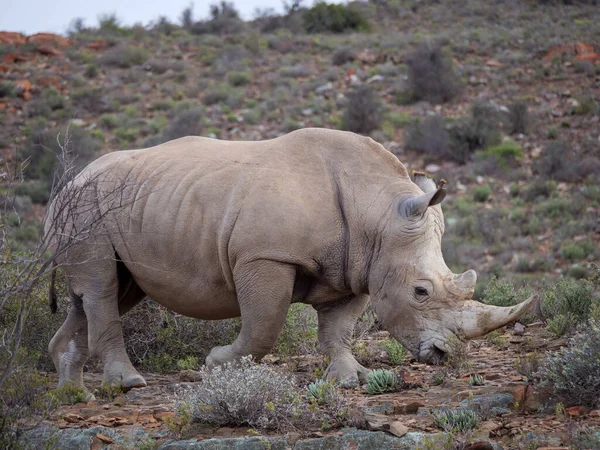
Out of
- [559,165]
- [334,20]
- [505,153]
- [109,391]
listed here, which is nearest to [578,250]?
[559,165]

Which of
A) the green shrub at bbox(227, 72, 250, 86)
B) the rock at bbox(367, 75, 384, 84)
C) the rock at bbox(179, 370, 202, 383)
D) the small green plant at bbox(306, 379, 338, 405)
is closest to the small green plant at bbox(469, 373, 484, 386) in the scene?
the small green plant at bbox(306, 379, 338, 405)

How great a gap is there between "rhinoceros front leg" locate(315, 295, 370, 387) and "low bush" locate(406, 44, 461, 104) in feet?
70.7

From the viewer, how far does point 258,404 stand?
17.5 ft

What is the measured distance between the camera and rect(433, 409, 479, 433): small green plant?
197 inches

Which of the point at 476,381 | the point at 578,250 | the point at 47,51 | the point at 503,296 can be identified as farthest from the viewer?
the point at 47,51

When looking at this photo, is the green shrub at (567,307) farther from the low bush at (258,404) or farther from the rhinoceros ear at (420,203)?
the low bush at (258,404)

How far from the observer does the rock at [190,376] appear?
743 cm

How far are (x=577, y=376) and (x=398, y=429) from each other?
4.17 feet

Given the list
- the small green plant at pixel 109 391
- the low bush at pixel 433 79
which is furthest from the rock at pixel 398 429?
the low bush at pixel 433 79

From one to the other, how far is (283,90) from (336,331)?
2351 centimetres

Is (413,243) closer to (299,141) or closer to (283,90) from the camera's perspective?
(299,141)

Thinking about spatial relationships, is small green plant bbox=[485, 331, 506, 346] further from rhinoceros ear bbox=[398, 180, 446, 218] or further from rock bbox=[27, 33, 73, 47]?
rock bbox=[27, 33, 73, 47]

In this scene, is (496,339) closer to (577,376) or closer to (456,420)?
(577,376)

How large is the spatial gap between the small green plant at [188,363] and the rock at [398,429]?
125 inches
